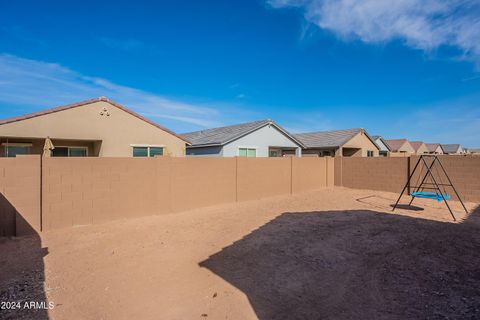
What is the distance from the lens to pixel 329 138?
2689cm

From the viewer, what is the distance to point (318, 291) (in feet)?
12.8

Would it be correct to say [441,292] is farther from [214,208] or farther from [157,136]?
[157,136]

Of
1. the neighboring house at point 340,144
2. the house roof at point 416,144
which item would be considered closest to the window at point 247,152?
the neighboring house at point 340,144

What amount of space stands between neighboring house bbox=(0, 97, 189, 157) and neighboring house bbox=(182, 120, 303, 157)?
3.25m

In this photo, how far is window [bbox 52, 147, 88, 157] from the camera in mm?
14397

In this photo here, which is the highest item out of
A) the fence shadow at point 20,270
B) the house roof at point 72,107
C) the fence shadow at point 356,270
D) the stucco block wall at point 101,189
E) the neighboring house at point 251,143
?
the house roof at point 72,107

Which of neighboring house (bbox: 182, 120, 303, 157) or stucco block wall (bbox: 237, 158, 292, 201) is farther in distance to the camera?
neighboring house (bbox: 182, 120, 303, 157)

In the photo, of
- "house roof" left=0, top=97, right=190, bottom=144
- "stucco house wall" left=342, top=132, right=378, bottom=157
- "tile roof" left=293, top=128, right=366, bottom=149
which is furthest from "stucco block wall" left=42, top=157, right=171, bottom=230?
"stucco house wall" left=342, top=132, right=378, bottom=157

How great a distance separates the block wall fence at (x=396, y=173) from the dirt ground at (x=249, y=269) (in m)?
4.32

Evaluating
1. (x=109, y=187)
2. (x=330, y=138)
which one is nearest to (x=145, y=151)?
(x=109, y=187)

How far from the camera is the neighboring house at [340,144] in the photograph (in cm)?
2498

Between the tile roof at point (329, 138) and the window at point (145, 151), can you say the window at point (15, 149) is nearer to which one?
the window at point (145, 151)

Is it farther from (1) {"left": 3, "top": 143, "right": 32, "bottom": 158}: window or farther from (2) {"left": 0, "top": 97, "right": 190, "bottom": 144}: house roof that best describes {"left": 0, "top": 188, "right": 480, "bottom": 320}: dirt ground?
(1) {"left": 3, "top": 143, "right": 32, "bottom": 158}: window

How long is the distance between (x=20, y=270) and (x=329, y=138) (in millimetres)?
25776
